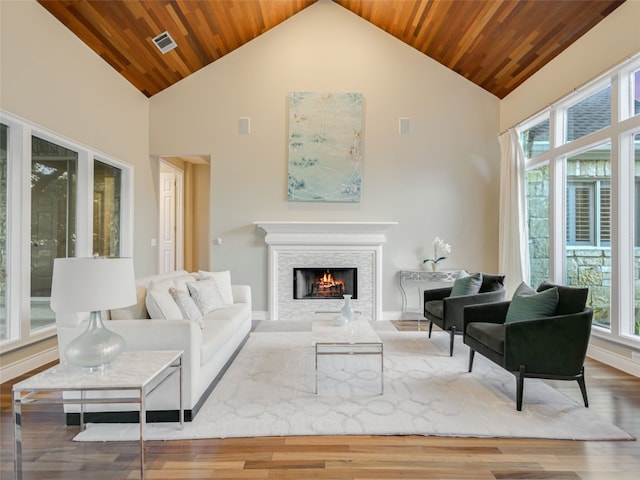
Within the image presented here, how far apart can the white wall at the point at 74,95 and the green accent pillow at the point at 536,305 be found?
452cm

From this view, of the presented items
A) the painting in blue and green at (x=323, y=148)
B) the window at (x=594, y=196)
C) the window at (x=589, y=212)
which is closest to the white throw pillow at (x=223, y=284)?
the painting in blue and green at (x=323, y=148)

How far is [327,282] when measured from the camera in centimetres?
573

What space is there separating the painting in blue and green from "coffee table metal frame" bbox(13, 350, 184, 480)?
A: 379cm

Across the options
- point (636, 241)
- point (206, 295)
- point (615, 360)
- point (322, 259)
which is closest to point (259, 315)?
point (322, 259)

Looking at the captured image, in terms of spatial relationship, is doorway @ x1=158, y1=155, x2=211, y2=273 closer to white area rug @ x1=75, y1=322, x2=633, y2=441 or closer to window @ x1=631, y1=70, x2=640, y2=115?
Result: white area rug @ x1=75, y1=322, x2=633, y2=441

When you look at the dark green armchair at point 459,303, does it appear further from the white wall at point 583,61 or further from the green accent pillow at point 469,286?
the white wall at point 583,61

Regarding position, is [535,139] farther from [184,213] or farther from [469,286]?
[184,213]

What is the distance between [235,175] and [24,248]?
2.88 metres

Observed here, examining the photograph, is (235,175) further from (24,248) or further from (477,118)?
(477,118)

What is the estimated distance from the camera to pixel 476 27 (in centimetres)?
460

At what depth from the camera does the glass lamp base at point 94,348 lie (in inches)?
73.9

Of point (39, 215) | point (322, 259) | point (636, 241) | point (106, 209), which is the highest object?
point (106, 209)

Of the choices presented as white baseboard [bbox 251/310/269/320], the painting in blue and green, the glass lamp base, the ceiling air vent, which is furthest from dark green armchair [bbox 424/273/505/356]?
the ceiling air vent

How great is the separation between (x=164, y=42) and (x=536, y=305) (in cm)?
497
